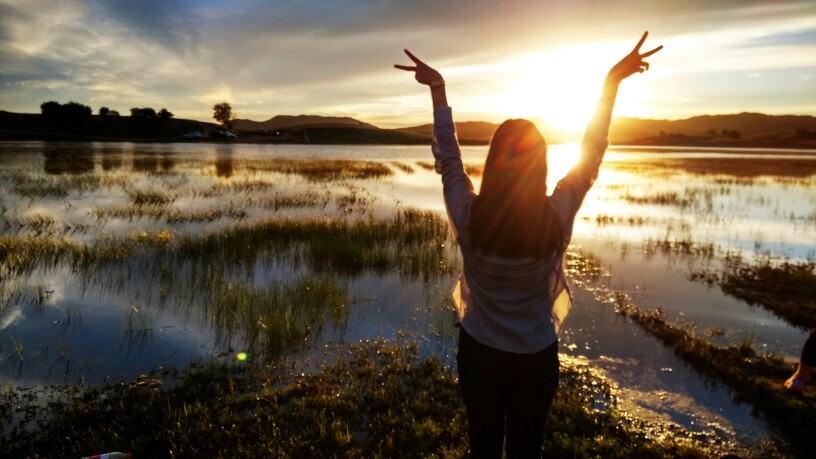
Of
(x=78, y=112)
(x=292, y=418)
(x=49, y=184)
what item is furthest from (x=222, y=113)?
(x=292, y=418)

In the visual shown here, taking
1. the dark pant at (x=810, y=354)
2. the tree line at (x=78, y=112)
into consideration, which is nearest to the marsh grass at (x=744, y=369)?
the dark pant at (x=810, y=354)

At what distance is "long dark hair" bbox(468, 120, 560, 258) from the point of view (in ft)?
7.96

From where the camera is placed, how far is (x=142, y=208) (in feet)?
65.8

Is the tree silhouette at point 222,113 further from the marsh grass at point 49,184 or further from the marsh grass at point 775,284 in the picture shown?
the marsh grass at point 775,284

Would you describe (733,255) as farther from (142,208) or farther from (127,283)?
(142,208)

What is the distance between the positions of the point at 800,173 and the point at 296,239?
42.8 metres

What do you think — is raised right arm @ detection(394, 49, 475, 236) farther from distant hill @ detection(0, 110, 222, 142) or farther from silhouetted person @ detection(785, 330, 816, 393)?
distant hill @ detection(0, 110, 222, 142)

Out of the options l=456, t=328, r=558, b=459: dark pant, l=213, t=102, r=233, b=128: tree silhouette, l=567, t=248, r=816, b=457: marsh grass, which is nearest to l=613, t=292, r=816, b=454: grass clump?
l=567, t=248, r=816, b=457: marsh grass

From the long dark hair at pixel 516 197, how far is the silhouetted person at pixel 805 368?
19.5 ft

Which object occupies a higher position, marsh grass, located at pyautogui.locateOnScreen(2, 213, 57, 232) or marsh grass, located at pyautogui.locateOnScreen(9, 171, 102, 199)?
marsh grass, located at pyautogui.locateOnScreen(9, 171, 102, 199)

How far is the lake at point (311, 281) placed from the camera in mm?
7379

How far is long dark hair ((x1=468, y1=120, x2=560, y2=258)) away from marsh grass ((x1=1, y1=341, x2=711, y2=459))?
335cm

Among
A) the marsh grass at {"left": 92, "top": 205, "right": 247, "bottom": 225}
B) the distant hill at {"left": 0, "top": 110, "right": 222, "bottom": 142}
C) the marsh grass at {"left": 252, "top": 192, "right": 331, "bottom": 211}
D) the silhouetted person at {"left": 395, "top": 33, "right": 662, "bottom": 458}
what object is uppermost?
the distant hill at {"left": 0, "top": 110, "right": 222, "bottom": 142}

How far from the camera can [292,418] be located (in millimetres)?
5586
